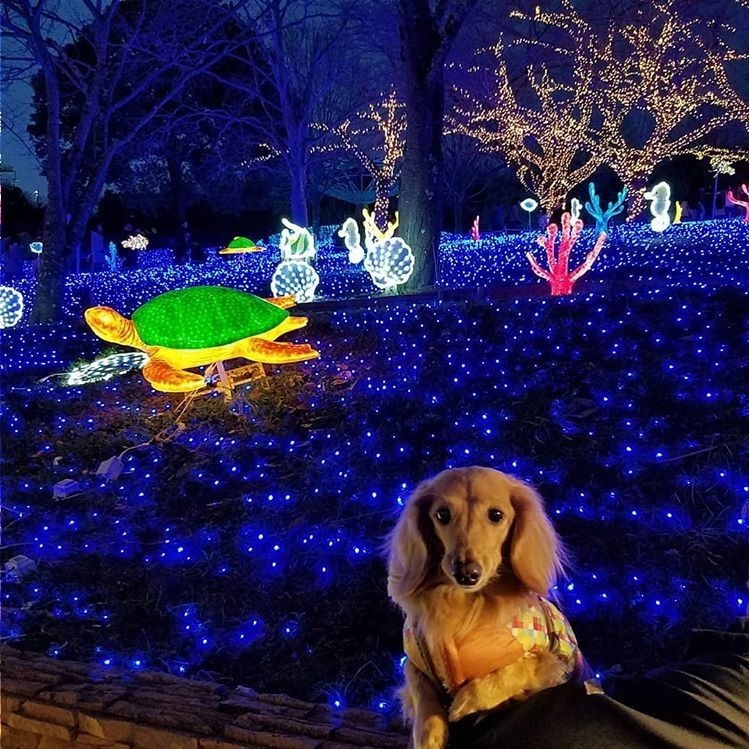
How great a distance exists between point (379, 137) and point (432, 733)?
26.8 meters

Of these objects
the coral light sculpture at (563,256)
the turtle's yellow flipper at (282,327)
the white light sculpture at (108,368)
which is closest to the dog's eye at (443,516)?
the turtle's yellow flipper at (282,327)

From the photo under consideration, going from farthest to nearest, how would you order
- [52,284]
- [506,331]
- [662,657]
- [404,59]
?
[52,284]
[404,59]
[506,331]
[662,657]

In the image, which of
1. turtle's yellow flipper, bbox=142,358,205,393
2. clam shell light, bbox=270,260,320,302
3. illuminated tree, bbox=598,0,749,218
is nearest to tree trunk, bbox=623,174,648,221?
illuminated tree, bbox=598,0,749,218

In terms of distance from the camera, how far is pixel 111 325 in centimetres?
617

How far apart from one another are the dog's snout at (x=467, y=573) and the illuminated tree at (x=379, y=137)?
23075 mm

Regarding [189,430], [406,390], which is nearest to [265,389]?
[189,430]

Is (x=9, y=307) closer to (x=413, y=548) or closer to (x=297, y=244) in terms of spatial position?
(x=297, y=244)

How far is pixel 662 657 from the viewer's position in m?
3.04

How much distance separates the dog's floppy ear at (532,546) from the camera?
5.41ft

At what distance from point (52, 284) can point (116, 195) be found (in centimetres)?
2729

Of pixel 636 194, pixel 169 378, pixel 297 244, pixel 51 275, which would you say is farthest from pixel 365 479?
pixel 636 194

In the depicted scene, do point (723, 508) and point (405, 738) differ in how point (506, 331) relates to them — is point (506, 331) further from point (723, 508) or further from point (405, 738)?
point (405, 738)

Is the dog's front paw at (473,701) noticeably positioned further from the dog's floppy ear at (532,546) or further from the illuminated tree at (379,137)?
Answer: the illuminated tree at (379,137)

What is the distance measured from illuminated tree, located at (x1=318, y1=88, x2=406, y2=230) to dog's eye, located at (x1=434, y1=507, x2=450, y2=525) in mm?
22980
